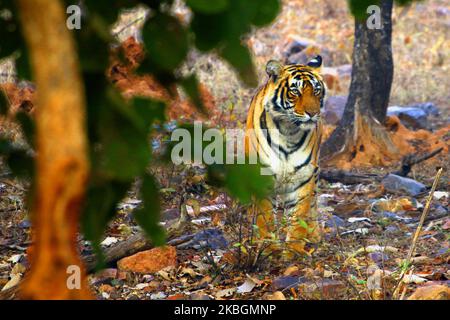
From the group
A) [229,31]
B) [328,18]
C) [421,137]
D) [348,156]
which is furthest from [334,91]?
[229,31]

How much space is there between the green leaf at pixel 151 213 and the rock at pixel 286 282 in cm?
227

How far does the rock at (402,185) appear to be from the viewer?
7746 mm

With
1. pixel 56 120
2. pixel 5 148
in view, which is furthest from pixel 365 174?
pixel 56 120

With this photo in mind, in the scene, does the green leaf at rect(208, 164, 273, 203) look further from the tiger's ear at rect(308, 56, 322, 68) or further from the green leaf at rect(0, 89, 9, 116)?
the tiger's ear at rect(308, 56, 322, 68)

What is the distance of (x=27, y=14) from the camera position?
2301mm

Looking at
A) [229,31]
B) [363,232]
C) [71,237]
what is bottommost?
[363,232]

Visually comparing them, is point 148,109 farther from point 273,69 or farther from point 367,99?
point 367,99

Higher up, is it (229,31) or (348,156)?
(229,31)

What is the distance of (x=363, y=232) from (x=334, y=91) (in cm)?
606

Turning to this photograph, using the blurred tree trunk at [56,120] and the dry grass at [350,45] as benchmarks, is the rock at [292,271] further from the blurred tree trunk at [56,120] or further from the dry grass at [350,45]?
the dry grass at [350,45]

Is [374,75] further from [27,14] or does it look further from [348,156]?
[27,14]

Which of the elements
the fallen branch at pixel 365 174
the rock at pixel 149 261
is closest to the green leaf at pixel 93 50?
the rock at pixel 149 261

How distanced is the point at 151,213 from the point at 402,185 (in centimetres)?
531

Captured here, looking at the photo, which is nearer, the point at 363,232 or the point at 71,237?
the point at 71,237
